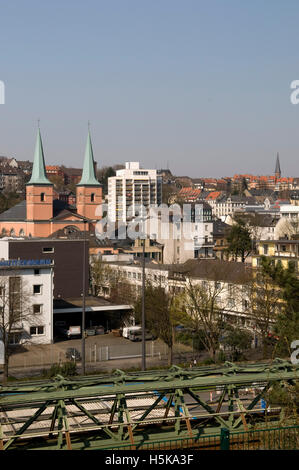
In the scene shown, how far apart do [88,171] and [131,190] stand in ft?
222

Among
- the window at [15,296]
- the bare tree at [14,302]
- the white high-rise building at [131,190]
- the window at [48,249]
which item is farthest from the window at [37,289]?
the white high-rise building at [131,190]

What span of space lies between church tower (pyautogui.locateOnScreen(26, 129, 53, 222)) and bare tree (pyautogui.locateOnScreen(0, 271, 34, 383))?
43435mm

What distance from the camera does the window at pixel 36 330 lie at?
123 ft

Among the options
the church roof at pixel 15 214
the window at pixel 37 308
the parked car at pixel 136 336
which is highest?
the church roof at pixel 15 214

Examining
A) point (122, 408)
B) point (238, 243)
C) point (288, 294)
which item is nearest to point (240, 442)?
point (122, 408)

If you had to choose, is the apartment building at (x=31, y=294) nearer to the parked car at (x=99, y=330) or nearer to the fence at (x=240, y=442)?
the parked car at (x=99, y=330)

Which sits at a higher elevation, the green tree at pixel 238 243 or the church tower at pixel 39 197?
the church tower at pixel 39 197

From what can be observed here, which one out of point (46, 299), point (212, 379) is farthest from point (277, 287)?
point (212, 379)

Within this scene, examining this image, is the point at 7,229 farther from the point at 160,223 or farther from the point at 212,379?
the point at 212,379

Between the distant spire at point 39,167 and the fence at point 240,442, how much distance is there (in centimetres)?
7223

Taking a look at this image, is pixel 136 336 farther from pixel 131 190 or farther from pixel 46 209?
pixel 131 190

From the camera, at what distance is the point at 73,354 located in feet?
110

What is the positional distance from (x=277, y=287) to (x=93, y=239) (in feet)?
137
